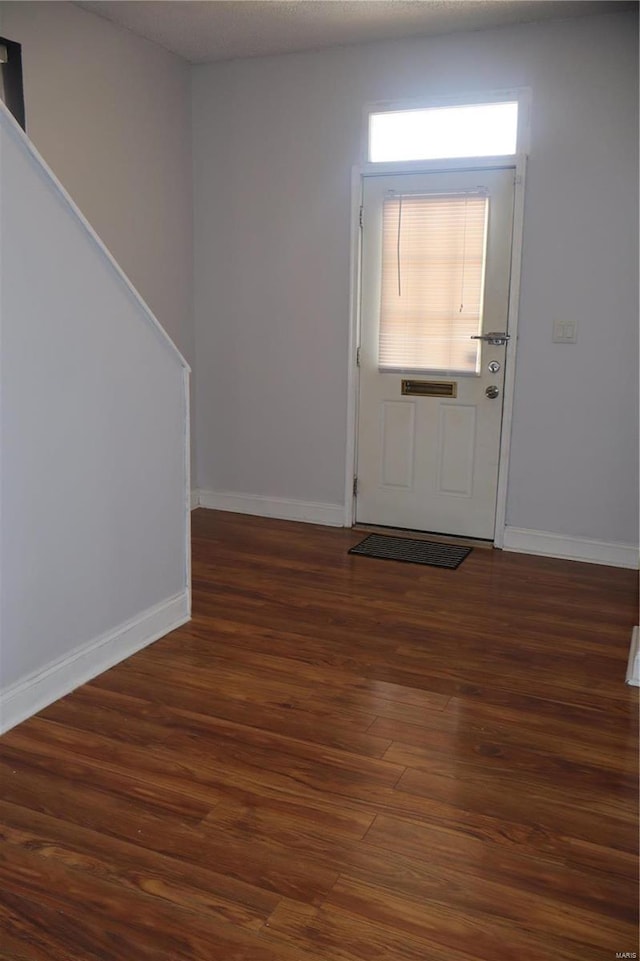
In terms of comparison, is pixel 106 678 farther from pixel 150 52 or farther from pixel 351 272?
pixel 150 52

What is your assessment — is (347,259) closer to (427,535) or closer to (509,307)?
(509,307)

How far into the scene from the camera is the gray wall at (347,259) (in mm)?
4105

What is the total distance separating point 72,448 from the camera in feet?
9.00

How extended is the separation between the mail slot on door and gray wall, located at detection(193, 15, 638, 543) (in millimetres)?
371

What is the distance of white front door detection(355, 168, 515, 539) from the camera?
4.40 metres

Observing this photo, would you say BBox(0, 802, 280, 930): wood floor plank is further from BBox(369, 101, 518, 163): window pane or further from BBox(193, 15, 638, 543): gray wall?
BBox(369, 101, 518, 163): window pane

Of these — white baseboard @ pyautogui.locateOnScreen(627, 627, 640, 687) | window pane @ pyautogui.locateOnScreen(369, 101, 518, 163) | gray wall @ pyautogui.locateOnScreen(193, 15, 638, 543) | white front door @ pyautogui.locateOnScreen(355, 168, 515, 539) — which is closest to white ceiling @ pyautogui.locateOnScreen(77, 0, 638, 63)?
gray wall @ pyautogui.locateOnScreen(193, 15, 638, 543)

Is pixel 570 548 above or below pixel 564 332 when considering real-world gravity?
below

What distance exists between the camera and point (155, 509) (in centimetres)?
324

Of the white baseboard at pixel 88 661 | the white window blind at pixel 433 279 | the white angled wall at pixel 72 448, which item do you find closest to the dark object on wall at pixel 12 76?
the white angled wall at pixel 72 448

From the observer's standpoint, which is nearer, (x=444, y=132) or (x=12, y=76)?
(x=12, y=76)

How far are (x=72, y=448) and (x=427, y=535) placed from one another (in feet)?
8.42

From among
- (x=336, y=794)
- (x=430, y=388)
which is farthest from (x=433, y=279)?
(x=336, y=794)

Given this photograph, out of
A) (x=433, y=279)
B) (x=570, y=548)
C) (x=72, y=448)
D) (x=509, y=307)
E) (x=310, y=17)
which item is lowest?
(x=570, y=548)
